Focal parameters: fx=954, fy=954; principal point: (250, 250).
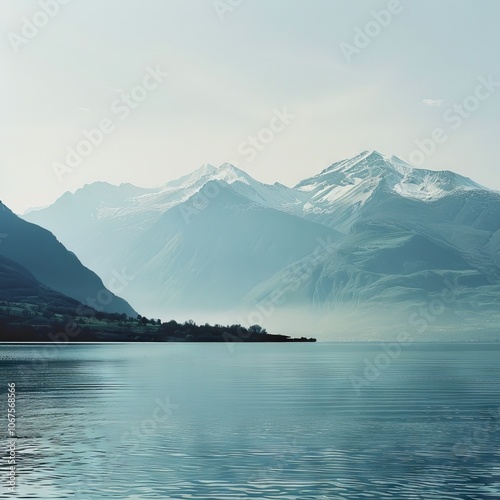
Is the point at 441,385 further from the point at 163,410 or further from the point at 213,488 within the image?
the point at 213,488

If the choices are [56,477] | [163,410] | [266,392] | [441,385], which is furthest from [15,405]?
[441,385]

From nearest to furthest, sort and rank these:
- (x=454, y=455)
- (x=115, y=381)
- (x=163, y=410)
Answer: (x=454, y=455)
(x=163, y=410)
(x=115, y=381)

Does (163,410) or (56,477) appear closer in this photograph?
(56,477)

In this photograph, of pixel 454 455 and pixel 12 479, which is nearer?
pixel 12 479

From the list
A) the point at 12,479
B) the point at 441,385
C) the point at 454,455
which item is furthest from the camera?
the point at 441,385

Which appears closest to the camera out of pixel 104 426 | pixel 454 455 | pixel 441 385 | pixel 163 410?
pixel 454 455

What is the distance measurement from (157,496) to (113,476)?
903 centimetres

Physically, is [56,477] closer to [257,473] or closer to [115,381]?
[257,473]

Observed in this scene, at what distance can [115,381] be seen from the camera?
194500 mm

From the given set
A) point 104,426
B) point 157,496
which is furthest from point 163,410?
point 157,496

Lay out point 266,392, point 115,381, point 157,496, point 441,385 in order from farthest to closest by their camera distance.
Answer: point 115,381 < point 441,385 < point 266,392 < point 157,496

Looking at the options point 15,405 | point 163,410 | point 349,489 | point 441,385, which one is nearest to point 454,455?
point 349,489

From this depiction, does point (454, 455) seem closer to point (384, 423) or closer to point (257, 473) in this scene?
point (257, 473)

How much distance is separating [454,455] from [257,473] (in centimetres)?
1925
